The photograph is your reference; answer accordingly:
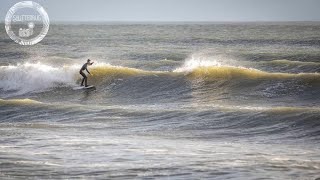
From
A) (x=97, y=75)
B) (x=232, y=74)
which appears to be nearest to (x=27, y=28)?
(x=97, y=75)

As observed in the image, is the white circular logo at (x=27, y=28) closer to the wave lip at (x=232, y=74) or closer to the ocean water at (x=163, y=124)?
the ocean water at (x=163, y=124)

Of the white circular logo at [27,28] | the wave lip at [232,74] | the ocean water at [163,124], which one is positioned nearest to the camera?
the ocean water at [163,124]

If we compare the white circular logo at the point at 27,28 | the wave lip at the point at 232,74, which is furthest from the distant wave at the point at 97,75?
the white circular logo at the point at 27,28

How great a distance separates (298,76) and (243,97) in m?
3.39

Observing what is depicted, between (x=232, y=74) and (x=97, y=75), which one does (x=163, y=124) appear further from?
(x=97, y=75)

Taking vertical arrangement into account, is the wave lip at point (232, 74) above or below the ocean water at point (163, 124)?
above

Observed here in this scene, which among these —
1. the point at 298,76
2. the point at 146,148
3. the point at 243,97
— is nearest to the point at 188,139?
the point at 146,148

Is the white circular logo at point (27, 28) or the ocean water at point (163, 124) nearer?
the ocean water at point (163, 124)

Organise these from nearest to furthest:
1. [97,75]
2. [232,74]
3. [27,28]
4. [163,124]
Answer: [163,124]
[232,74]
[97,75]
[27,28]

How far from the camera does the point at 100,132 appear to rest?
16.0 metres

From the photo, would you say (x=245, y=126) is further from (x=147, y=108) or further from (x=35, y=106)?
(x=35, y=106)

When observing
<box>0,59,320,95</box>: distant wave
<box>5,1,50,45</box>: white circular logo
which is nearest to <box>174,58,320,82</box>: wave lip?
<box>0,59,320,95</box>: distant wave

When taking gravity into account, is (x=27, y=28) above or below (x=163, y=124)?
below

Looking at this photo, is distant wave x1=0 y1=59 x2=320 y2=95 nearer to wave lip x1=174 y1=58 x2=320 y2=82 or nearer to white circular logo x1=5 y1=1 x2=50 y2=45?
wave lip x1=174 y1=58 x2=320 y2=82
